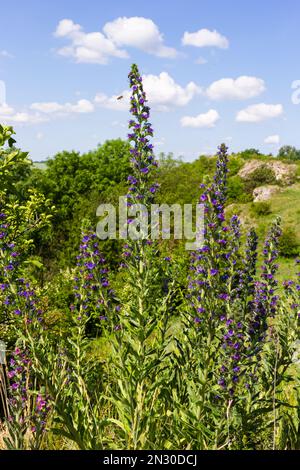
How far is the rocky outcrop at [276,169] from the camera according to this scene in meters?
58.9

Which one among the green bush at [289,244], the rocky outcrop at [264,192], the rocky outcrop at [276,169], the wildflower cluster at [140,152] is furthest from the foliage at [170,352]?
the rocky outcrop at [276,169]

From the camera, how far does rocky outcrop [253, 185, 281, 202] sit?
53925mm

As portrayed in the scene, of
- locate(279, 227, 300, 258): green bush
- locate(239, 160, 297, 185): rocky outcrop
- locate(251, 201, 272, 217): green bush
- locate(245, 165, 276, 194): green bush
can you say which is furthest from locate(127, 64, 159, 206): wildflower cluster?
locate(239, 160, 297, 185): rocky outcrop

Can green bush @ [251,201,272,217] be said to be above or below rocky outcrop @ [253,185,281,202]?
below

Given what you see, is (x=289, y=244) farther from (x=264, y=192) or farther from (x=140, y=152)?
(x=140, y=152)

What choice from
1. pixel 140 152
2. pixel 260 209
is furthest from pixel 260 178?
pixel 140 152

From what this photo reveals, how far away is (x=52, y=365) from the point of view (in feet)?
15.3

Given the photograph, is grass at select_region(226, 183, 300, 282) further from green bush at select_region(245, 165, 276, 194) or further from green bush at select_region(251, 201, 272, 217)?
green bush at select_region(245, 165, 276, 194)

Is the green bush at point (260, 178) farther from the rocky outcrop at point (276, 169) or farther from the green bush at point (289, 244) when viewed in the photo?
the green bush at point (289, 244)

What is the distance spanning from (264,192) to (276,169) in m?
8.27

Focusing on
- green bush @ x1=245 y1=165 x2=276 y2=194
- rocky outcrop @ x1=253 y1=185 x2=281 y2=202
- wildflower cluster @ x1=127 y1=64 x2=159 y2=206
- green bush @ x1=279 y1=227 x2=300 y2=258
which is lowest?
green bush @ x1=279 y1=227 x2=300 y2=258

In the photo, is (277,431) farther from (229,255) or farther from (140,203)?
(140,203)

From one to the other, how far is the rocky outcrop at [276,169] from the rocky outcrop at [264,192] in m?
3.92

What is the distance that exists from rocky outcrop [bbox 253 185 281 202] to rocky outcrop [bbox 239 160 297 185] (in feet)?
12.9
